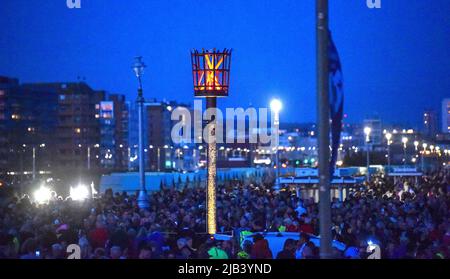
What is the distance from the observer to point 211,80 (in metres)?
16.6

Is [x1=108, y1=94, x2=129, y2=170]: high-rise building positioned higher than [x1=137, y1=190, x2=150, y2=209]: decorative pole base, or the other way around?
[x1=108, y1=94, x2=129, y2=170]: high-rise building

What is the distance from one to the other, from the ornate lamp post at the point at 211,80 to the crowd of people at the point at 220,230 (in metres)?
0.51

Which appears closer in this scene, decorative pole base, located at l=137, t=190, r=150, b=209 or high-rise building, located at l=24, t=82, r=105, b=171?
decorative pole base, located at l=137, t=190, r=150, b=209

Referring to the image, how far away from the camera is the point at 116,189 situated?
33.1m

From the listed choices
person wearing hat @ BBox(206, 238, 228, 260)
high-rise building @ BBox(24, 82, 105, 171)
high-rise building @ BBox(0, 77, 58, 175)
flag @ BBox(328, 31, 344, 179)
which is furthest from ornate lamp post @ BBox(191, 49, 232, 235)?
high-rise building @ BBox(24, 82, 105, 171)

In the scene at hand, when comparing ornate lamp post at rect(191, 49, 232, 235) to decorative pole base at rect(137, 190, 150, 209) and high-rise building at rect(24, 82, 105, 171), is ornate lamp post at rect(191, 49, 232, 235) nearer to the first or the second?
decorative pole base at rect(137, 190, 150, 209)

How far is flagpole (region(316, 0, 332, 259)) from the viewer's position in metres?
6.56

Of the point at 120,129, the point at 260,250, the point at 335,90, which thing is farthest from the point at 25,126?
the point at 335,90

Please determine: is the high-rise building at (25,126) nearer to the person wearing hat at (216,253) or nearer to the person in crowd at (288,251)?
the person in crowd at (288,251)

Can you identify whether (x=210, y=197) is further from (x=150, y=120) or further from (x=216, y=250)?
(x=150, y=120)

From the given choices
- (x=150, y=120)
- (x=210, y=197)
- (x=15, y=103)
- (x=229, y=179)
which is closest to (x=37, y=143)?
(x=15, y=103)

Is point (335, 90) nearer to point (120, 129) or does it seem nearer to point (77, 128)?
point (77, 128)

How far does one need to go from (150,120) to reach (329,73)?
458ft

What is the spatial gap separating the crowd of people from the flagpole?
2279 mm
